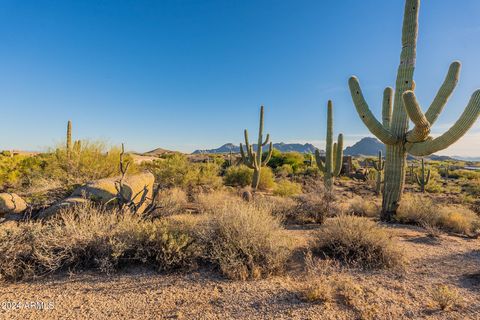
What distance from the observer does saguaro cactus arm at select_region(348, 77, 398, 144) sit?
7.43 m

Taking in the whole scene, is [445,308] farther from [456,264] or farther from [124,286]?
[124,286]

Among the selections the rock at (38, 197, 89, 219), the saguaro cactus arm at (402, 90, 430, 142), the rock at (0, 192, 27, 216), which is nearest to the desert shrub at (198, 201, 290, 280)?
the rock at (38, 197, 89, 219)

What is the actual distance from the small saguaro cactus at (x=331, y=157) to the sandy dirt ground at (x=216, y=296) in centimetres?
641

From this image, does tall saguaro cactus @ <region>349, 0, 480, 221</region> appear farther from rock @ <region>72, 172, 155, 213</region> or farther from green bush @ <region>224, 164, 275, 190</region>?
green bush @ <region>224, 164, 275, 190</region>

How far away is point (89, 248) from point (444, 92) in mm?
9711

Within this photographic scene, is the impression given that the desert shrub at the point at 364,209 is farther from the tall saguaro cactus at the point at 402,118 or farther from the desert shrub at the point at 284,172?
the desert shrub at the point at 284,172

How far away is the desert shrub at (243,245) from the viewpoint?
3.75 meters

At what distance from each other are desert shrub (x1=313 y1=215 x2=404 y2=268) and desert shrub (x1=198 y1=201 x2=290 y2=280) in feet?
3.08

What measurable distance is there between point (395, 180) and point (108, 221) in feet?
25.6

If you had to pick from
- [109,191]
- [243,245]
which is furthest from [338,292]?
[109,191]

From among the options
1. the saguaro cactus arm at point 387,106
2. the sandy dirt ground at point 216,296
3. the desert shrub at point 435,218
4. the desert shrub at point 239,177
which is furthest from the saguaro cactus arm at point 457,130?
the desert shrub at point 239,177

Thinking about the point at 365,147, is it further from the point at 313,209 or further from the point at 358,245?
the point at 358,245

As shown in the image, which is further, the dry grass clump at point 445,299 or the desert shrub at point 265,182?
the desert shrub at point 265,182

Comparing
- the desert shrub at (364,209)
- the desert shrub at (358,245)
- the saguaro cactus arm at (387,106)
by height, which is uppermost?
the saguaro cactus arm at (387,106)
